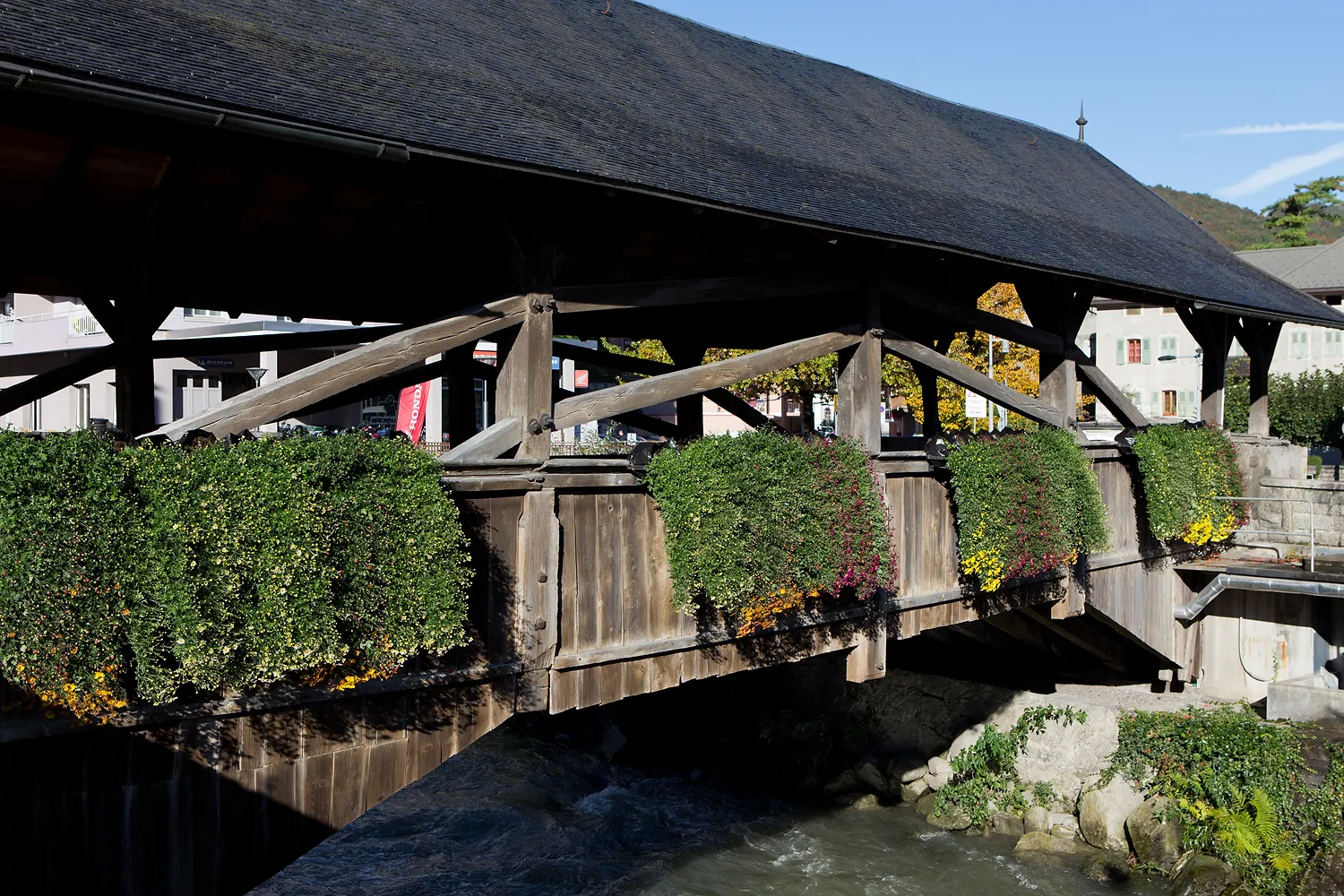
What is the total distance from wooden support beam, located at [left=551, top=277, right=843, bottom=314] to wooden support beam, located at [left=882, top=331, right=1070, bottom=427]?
3.10ft

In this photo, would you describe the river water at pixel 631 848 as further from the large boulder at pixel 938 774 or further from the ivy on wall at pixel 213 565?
the ivy on wall at pixel 213 565

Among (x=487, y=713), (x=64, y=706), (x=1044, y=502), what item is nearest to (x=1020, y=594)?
(x=1044, y=502)

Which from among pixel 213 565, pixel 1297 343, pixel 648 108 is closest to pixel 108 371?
pixel 648 108

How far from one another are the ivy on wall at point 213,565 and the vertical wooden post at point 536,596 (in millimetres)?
991

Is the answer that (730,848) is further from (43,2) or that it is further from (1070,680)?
(43,2)

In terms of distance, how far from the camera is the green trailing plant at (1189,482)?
1335 cm

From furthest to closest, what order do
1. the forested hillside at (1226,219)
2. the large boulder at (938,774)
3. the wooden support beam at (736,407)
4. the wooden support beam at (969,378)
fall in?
the forested hillside at (1226,219) < the large boulder at (938,774) < the wooden support beam at (736,407) < the wooden support beam at (969,378)

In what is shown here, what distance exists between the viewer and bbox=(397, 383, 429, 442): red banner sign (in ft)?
62.2

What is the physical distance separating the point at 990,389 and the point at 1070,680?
6555 mm

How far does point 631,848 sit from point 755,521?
710 cm

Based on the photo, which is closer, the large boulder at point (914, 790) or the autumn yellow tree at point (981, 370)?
the large boulder at point (914, 790)

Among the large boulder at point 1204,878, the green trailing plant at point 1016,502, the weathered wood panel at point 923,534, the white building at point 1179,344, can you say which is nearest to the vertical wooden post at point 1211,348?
the green trailing plant at point 1016,502

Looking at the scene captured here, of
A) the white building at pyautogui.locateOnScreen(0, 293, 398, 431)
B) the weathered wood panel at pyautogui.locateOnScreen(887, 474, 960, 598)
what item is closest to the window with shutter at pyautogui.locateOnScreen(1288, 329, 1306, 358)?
the white building at pyautogui.locateOnScreen(0, 293, 398, 431)

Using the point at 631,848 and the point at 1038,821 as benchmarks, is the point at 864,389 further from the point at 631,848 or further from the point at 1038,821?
the point at 1038,821
